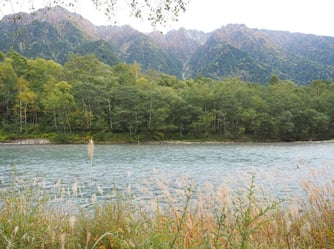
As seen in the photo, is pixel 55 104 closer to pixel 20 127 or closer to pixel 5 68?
pixel 20 127

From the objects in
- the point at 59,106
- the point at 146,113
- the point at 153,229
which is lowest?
the point at 153,229

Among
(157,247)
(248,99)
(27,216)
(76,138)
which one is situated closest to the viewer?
(157,247)

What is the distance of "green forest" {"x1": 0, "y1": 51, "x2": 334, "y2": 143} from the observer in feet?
208

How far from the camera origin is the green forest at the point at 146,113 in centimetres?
6347

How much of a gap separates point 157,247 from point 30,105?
227 ft

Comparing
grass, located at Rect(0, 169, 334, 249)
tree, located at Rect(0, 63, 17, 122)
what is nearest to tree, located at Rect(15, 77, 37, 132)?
tree, located at Rect(0, 63, 17, 122)

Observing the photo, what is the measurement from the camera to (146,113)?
66.9 metres

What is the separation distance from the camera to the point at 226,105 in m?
69.8

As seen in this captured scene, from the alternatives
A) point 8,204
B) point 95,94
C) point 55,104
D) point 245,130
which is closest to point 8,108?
point 55,104

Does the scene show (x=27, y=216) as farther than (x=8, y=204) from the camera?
No

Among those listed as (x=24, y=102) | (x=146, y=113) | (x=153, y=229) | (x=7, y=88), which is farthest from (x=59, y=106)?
(x=153, y=229)

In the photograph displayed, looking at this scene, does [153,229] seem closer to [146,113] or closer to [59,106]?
[146,113]

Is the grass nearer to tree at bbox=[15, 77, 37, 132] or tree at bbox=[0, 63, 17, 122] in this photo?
tree at bbox=[15, 77, 37, 132]

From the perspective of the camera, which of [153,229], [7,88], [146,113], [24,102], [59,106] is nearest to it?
[153,229]
